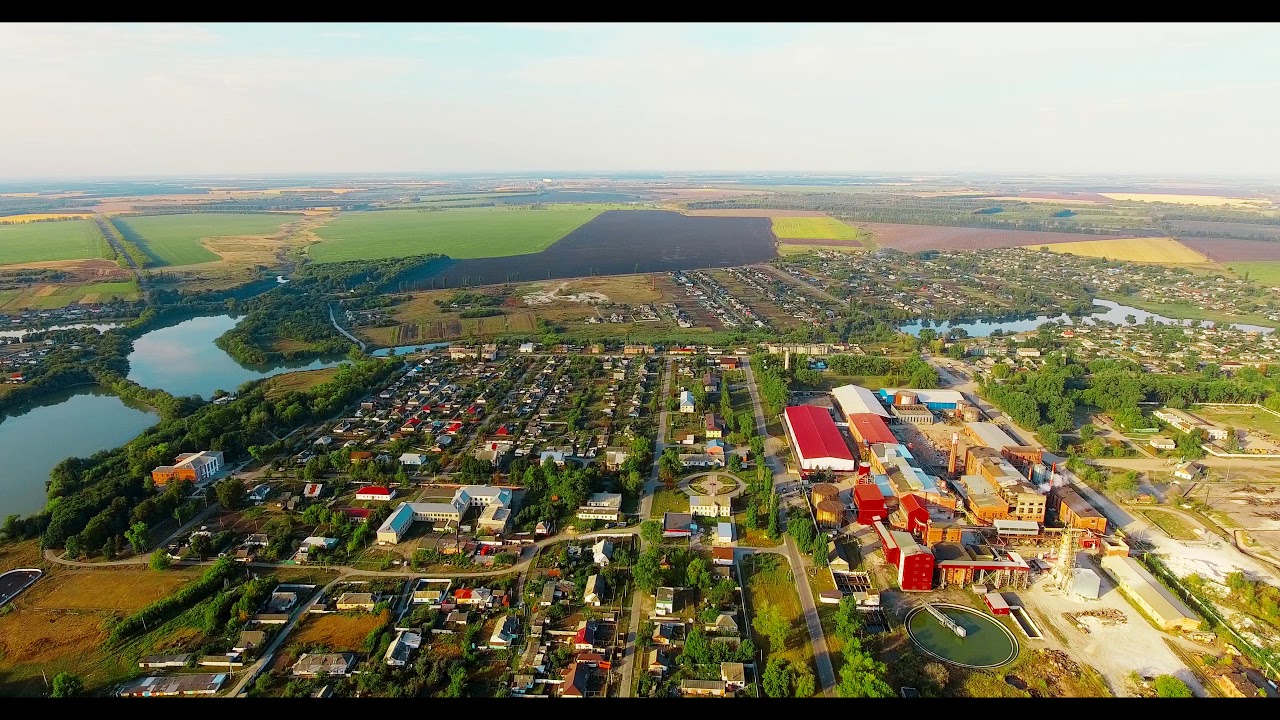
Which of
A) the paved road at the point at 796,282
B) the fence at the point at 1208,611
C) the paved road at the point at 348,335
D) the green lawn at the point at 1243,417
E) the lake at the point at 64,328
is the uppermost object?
the paved road at the point at 796,282

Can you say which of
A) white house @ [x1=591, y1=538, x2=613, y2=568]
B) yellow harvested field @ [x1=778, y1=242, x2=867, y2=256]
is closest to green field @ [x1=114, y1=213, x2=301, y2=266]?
yellow harvested field @ [x1=778, y1=242, x2=867, y2=256]

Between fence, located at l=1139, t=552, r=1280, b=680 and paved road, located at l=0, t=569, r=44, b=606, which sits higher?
paved road, located at l=0, t=569, r=44, b=606

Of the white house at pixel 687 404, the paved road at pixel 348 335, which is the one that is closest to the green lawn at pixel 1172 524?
the white house at pixel 687 404

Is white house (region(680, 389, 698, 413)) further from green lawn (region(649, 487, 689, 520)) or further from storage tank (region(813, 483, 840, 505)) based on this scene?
storage tank (region(813, 483, 840, 505))

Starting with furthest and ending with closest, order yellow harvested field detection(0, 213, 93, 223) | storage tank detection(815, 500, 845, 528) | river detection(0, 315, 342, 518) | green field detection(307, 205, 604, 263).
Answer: yellow harvested field detection(0, 213, 93, 223)
green field detection(307, 205, 604, 263)
river detection(0, 315, 342, 518)
storage tank detection(815, 500, 845, 528)

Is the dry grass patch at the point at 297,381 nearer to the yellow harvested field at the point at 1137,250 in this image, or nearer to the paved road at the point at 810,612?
the paved road at the point at 810,612
